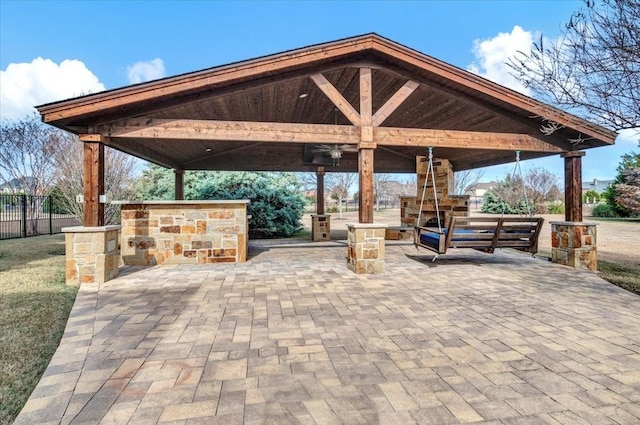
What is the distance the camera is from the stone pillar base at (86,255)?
16.8ft

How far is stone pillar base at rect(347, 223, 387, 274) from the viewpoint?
5.77 metres

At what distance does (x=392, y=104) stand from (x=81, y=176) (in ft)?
32.4

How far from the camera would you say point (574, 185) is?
671 centimetres

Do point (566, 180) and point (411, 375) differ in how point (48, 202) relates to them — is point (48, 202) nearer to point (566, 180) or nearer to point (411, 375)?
point (411, 375)

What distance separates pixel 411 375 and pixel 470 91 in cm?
554

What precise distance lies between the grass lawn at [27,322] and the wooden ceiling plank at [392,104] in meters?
5.21

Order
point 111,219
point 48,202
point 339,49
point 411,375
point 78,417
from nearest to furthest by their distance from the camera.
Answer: point 78,417 → point 411,375 → point 339,49 → point 111,219 → point 48,202

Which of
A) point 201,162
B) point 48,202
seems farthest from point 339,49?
point 48,202

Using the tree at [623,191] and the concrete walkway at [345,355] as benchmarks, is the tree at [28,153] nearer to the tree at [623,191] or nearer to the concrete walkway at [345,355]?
the concrete walkway at [345,355]

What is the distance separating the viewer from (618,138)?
6371mm

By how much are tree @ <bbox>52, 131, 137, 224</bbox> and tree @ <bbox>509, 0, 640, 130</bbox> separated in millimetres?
10738

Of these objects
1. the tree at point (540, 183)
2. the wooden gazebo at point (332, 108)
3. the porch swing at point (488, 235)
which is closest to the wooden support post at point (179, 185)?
the wooden gazebo at point (332, 108)

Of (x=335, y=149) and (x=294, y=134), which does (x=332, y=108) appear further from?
(x=294, y=134)

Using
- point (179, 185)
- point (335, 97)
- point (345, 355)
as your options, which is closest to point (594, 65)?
point (335, 97)
